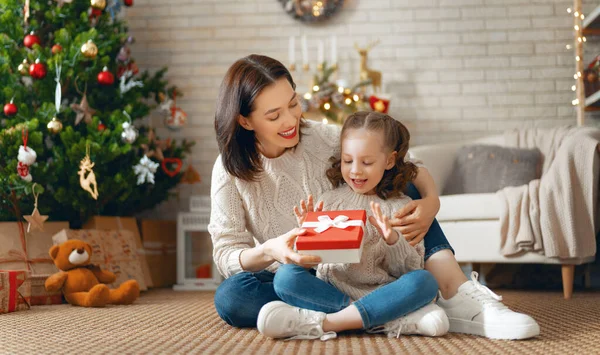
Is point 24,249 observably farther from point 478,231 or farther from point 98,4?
point 478,231

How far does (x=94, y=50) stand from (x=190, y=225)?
96 centimetres

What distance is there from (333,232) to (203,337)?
1.35ft

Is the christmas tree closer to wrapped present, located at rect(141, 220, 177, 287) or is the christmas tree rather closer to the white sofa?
wrapped present, located at rect(141, 220, 177, 287)

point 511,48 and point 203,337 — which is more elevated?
point 511,48

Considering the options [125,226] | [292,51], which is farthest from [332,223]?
[292,51]

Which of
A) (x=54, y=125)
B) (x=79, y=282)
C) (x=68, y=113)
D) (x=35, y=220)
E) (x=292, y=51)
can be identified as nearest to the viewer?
(x=79, y=282)

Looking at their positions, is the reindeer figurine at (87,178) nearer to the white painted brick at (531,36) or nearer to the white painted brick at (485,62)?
the white painted brick at (485,62)

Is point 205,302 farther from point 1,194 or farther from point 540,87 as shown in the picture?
point 540,87

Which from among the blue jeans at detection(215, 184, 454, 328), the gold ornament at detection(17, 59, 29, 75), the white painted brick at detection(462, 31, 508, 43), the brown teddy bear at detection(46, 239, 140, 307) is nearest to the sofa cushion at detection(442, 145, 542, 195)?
the white painted brick at detection(462, 31, 508, 43)

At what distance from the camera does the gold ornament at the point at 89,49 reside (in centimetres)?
288

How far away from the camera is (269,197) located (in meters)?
1.82

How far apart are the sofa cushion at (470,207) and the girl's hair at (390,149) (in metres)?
→ 1.01

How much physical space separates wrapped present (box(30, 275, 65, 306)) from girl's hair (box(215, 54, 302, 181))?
3.68 feet

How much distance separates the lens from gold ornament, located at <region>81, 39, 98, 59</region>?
2.88 meters
